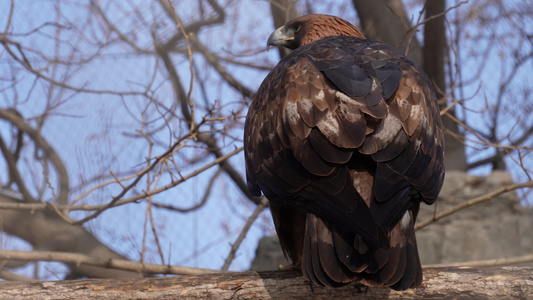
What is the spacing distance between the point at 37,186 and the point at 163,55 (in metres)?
1.57

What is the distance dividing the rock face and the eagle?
389 cm

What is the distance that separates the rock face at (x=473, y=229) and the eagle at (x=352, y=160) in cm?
389

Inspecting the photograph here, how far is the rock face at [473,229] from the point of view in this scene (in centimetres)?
682

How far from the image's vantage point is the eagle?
8.42ft

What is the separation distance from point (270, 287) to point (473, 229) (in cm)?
458

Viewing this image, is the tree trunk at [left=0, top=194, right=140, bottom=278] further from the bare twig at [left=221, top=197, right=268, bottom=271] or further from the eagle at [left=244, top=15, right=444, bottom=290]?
the eagle at [left=244, top=15, right=444, bottom=290]

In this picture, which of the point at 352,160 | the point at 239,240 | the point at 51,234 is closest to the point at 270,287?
the point at 352,160

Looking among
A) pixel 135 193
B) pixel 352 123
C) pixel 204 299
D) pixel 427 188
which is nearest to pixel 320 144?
pixel 352 123

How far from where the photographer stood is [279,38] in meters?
4.61

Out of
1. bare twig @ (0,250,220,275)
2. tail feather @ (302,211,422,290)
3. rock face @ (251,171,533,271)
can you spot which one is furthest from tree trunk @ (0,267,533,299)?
rock face @ (251,171,533,271)

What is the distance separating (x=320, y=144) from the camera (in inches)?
104

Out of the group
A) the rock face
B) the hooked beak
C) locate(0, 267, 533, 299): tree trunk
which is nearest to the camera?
locate(0, 267, 533, 299): tree trunk

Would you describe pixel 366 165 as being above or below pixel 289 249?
above

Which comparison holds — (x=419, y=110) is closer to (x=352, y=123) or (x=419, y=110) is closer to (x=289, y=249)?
(x=352, y=123)
